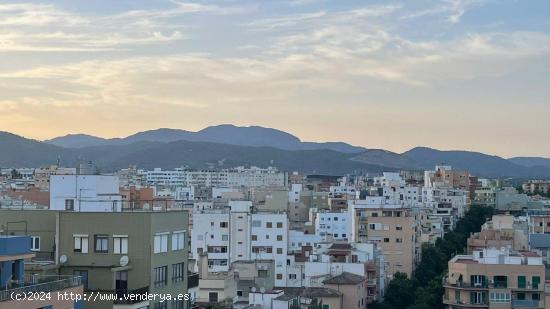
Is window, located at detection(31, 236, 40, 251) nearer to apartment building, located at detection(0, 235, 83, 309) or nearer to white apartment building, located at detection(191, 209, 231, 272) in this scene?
apartment building, located at detection(0, 235, 83, 309)

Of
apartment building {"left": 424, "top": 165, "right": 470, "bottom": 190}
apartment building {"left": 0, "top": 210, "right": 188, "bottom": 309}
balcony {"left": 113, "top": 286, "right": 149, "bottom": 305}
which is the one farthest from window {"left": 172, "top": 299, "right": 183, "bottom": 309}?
apartment building {"left": 424, "top": 165, "right": 470, "bottom": 190}

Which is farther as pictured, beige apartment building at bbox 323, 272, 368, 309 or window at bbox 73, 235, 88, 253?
beige apartment building at bbox 323, 272, 368, 309

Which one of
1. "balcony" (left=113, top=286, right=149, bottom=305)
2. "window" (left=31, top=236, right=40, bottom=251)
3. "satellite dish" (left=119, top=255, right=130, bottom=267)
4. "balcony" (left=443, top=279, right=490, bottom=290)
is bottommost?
"balcony" (left=443, top=279, right=490, bottom=290)

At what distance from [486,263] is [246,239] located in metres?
17.7

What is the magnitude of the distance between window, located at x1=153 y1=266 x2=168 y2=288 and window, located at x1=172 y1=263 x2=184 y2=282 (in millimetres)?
487

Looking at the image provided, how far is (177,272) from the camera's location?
762 inches

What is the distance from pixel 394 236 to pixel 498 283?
1822cm

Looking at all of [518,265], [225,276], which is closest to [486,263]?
[518,265]

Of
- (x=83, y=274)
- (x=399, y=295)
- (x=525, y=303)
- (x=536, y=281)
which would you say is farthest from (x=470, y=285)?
(x=83, y=274)

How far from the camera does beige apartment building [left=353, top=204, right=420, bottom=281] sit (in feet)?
183

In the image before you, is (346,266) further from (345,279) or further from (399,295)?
(345,279)

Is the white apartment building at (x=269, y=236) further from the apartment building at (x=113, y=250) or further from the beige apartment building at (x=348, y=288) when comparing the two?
the apartment building at (x=113, y=250)

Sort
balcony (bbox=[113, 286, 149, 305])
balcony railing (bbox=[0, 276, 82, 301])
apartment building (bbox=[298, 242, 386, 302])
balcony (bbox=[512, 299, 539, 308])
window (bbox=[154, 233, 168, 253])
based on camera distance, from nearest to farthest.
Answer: balcony railing (bbox=[0, 276, 82, 301]) → balcony (bbox=[113, 286, 149, 305]) → window (bbox=[154, 233, 168, 253]) → balcony (bbox=[512, 299, 539, 308]) → apartment building (bbox=[298, 242, 386, 302])

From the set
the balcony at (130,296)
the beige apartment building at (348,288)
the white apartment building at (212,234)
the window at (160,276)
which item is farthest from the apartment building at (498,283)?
the balcony at (130,296)
